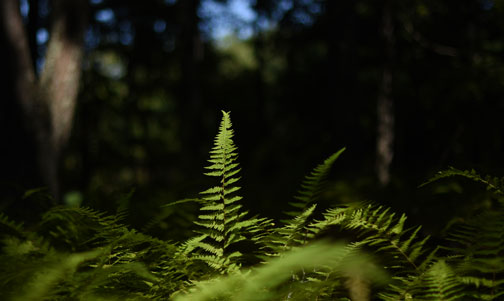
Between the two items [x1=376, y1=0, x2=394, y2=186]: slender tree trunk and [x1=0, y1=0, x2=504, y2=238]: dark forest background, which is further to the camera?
[x1=376, y1=0, x2=394, y2=186]: slender tree trunk

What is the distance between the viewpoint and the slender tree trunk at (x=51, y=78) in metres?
3.19

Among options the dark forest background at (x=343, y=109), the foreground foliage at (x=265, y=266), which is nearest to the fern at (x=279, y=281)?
the foreground foliage at (x=265, y=266)

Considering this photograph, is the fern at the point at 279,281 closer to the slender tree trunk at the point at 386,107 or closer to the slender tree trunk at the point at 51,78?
the slender tree trunk at the point at 51,78

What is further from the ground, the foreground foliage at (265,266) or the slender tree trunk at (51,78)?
the slender tree trunk at (51,78)

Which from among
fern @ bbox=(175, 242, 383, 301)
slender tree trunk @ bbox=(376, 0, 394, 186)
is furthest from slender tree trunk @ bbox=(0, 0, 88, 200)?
slender tree trunk @ bbox=(376, 0, 394, 186)

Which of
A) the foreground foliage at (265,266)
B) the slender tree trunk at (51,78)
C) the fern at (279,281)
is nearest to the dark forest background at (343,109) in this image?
the slender tree trunk at (51,78)

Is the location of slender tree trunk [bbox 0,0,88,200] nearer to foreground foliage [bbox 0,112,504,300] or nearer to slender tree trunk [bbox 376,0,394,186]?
foreground foliage [bbox 0,112,504,300]

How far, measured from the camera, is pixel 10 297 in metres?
0.93

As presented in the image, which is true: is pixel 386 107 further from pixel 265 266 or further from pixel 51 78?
pixel 265 266

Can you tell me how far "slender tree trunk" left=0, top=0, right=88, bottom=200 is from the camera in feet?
10.5

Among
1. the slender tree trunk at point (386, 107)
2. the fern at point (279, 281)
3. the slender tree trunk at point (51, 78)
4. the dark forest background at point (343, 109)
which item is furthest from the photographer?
the slender tree trunk at point (386, 107)

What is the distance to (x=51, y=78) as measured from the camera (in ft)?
11.8

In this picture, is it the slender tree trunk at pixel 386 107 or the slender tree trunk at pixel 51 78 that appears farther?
the slender tree trunk at pixel 386 107

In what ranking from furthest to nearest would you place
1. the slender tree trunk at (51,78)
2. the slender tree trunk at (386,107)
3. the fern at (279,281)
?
the slender tree trunk at (386,107) → the slender tree trunk at (51,78) → the fern at (279,281)
